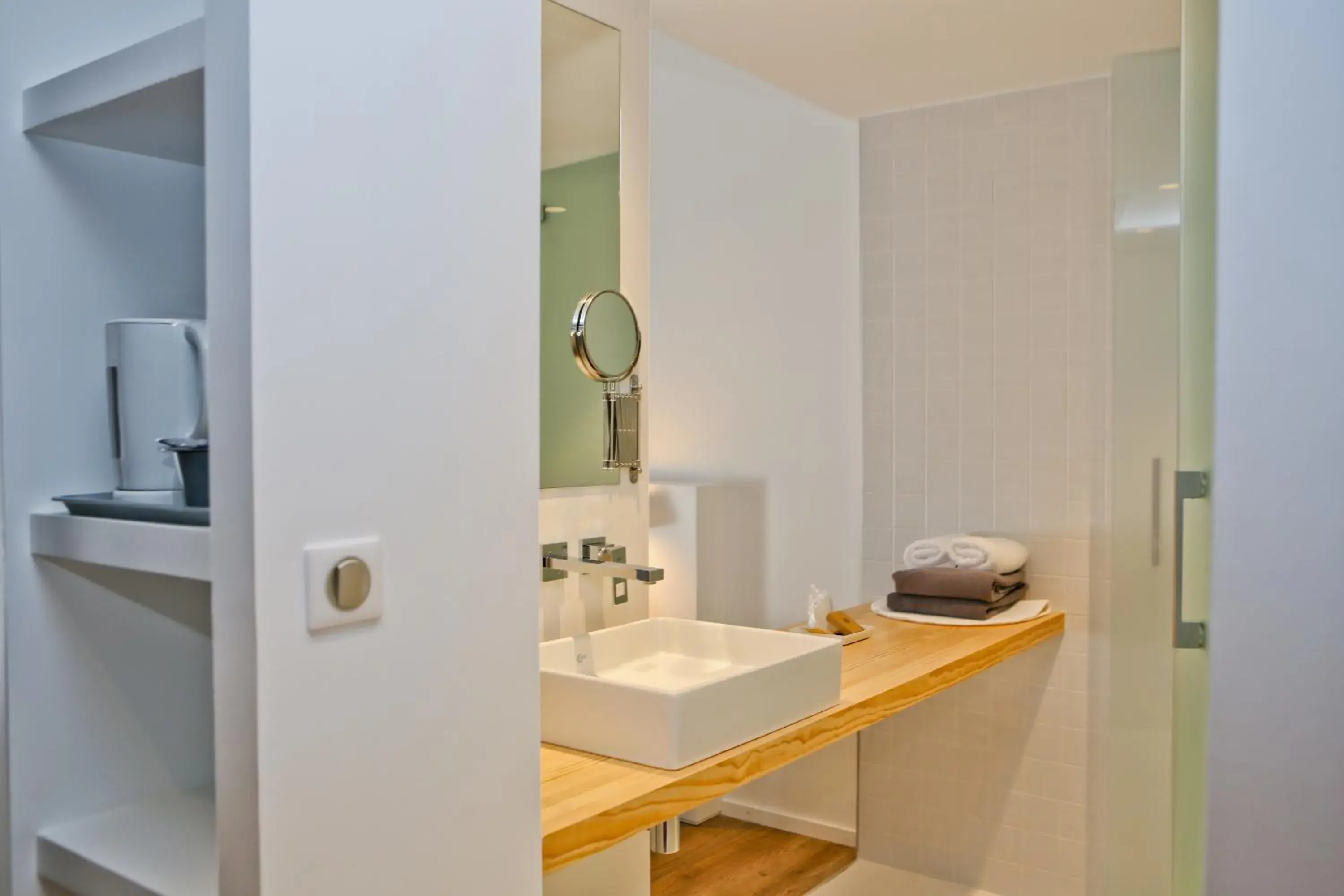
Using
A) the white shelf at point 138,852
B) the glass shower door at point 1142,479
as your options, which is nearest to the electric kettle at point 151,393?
the white shelf at point 138,852

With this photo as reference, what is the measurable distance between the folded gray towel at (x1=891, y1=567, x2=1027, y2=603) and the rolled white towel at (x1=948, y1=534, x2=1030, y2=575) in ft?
0.05

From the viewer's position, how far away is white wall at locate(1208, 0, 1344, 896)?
143 cm

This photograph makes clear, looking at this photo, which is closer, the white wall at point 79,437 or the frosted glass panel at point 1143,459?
the white wall at point 79,437

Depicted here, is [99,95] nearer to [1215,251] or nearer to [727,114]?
[1215,251]

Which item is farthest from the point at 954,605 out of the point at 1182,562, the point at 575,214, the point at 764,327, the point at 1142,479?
the point at 575,214

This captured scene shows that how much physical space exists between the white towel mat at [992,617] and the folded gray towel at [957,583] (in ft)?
0.17

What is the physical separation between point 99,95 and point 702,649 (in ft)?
4.65

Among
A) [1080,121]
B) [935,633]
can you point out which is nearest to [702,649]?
[935,633]

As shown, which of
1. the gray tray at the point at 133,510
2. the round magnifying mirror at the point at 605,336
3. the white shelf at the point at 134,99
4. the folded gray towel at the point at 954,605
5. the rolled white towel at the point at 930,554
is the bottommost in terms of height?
the folded gray towel at the point at 954,605

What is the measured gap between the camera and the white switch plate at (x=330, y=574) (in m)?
0.94

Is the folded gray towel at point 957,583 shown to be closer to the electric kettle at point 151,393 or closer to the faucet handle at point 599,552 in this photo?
the faucet handle at point 599,552

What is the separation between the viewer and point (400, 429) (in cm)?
102

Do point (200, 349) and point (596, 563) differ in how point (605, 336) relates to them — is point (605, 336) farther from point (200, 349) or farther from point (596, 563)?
point (200, 349)

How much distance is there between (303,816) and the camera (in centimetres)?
94
